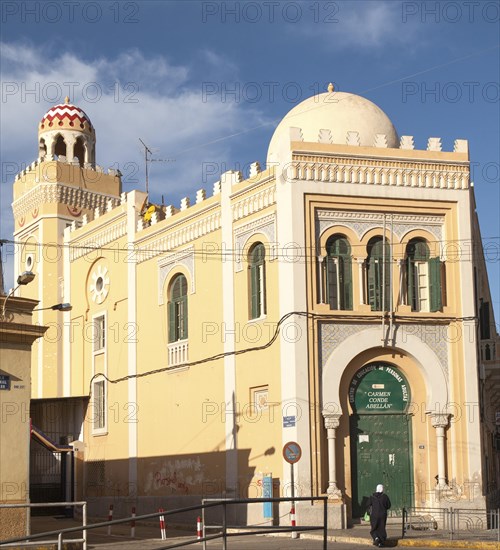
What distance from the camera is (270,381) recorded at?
86.2 feet

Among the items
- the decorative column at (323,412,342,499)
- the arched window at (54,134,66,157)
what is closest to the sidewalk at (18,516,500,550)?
the decorative column at (323,412,342,499)

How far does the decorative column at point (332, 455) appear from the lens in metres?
24.7

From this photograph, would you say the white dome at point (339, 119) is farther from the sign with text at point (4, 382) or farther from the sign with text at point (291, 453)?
the sign with text at point (4, 382)

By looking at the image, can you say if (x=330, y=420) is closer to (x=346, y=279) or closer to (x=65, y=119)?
(x=346, y=279)

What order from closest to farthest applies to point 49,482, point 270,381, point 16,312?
1. point 16,312
2. point 270,381
3. point 49,482

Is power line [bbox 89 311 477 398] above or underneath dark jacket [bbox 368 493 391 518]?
above

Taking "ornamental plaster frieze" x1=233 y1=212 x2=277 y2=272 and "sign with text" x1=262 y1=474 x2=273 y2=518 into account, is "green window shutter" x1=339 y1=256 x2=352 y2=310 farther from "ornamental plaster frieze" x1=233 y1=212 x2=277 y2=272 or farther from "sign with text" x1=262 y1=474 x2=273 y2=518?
"sign with text" x1=262 y1=474 x2=273 y2=518

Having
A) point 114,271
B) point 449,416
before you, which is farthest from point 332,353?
point 114,271

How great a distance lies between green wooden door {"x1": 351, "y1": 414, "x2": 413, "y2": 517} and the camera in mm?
25594

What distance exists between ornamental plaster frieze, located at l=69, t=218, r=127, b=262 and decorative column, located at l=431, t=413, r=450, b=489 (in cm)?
1324

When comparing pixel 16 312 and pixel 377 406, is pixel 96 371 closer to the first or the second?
pixel 377 406

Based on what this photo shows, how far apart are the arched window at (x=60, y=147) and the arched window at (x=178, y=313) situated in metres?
10.9

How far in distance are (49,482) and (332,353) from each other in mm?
12445

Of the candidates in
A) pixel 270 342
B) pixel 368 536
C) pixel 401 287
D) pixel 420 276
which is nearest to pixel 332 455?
pixel 368 536
